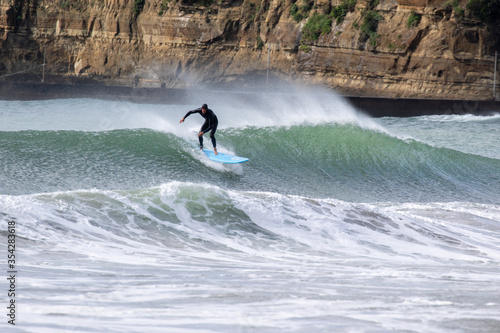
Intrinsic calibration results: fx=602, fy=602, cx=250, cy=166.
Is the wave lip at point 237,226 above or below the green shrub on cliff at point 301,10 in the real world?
below

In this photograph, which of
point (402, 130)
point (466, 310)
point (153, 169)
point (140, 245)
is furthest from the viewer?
point (402, 130)

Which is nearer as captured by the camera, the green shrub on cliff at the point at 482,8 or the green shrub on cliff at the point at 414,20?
the green shrub on cliff at the point at 482,8

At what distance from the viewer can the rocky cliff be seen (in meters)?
29.2

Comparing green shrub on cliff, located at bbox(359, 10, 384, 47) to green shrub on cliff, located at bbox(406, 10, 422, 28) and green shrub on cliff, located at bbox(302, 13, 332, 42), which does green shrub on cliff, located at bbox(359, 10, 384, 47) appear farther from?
green shrub on cliff, located at bbox(302, 13, 332, 42)

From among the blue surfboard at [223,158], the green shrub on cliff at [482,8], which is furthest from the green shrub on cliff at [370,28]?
the blue surfboard at [223,158]

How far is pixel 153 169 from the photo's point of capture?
12.1m

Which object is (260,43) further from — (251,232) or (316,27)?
(251,232)

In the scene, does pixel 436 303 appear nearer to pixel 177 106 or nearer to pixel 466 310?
pixel 466 310

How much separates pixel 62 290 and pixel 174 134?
9992 millimetres

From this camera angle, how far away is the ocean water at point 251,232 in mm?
4766

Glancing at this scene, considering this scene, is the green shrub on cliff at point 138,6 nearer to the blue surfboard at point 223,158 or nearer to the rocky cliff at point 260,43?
the rocky cliff at point 260,43

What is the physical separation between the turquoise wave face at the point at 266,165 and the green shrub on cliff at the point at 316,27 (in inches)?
616

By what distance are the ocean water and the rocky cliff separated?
41.1 ft

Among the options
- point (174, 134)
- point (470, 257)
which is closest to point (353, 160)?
point (174, 134)
